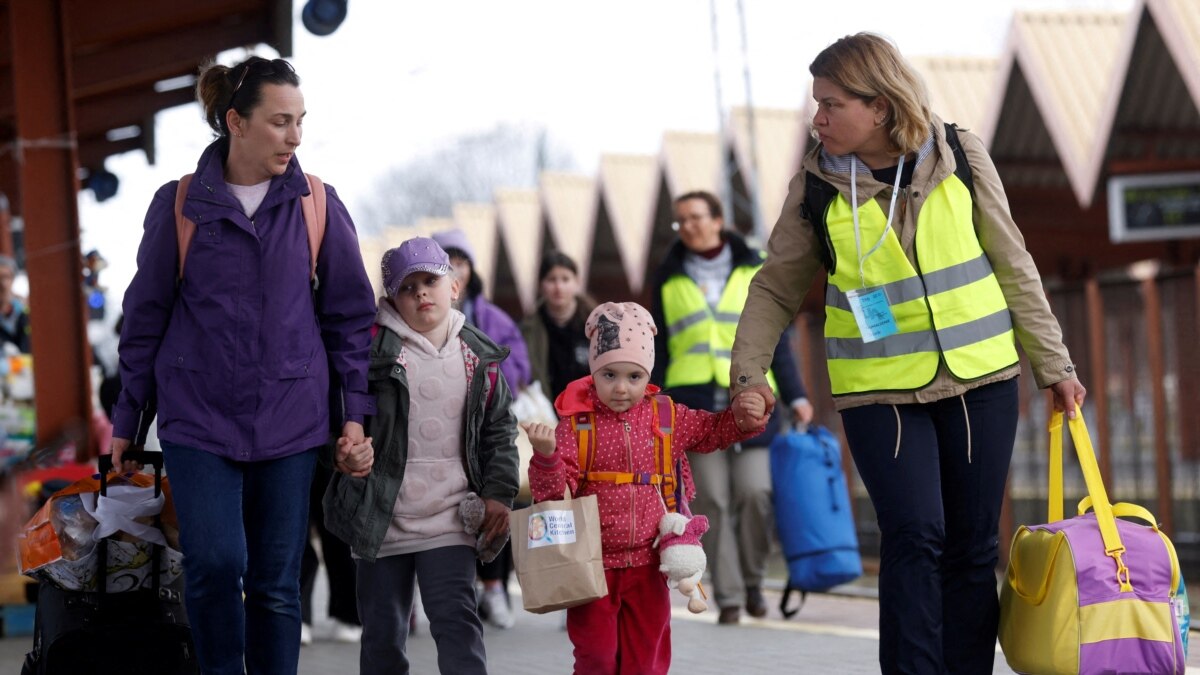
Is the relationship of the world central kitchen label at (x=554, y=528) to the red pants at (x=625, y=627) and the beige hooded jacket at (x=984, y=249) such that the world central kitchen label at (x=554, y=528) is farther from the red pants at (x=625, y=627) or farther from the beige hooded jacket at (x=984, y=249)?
the beige hooded jacket at (x=984, y=249)

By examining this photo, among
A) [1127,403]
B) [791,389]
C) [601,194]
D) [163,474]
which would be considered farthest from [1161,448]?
[601,194]

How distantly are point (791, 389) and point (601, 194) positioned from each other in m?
16.0

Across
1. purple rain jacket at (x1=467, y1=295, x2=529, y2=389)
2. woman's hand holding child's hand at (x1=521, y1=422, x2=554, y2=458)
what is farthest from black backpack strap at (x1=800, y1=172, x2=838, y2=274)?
purple rain jacket at (x1=467, y1=295, x2=529, y2=389)

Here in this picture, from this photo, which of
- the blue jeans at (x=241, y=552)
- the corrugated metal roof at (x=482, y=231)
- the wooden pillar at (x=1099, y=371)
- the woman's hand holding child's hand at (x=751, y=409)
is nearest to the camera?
the blue jeans at (x=241, y=552)

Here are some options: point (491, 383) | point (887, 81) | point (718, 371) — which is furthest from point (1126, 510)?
point (718, 371)

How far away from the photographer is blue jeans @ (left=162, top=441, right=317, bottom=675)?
4973 millimetres

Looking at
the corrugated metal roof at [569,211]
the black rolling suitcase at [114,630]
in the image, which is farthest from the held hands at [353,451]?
the corrugated metal roof at [569,211]

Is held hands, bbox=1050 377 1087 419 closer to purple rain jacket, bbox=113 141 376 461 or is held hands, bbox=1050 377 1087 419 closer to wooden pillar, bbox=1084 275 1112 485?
purple rain jacket, bbox=113 141 376 461

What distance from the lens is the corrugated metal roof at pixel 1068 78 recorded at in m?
15.3

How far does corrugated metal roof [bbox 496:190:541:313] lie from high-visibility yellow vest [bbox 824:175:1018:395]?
23166 mm

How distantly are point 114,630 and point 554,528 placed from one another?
1.52m

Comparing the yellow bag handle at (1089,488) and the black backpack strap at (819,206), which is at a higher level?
the black backpack strap at (819,206)

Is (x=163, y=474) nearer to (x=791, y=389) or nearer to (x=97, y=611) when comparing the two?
(x=97, y=611)

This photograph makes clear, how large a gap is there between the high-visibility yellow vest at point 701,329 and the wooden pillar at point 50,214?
136 inches
